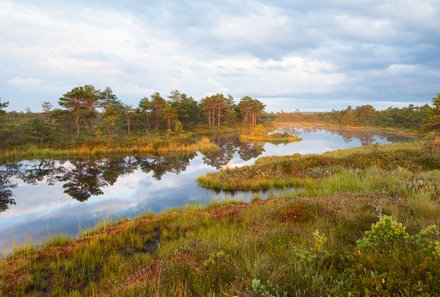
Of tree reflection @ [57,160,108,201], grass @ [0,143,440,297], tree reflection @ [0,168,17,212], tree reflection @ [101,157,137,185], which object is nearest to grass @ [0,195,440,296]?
grass @ [0,143,440,297]

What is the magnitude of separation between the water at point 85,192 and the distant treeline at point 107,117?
34.7ft

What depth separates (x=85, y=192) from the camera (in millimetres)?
22359

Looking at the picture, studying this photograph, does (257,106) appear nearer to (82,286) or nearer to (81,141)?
(81,141)

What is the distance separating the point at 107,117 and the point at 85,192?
3097cm

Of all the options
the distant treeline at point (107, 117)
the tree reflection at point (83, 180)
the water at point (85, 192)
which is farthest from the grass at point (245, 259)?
the distant treeline at point (107, 117)

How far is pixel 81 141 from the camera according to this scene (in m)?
43.9

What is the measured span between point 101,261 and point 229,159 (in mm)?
32194

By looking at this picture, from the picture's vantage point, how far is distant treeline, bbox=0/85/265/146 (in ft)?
143

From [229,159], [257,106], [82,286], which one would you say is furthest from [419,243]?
[257,106]

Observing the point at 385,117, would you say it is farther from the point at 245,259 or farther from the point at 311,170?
the point at 245,259

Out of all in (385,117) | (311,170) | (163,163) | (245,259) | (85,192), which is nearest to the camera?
(245,259)

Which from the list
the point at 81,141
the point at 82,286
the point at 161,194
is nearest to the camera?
the point at 82,286

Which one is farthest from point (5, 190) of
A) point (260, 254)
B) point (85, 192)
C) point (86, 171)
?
point (260, 254)

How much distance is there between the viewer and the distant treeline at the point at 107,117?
43531 mm
